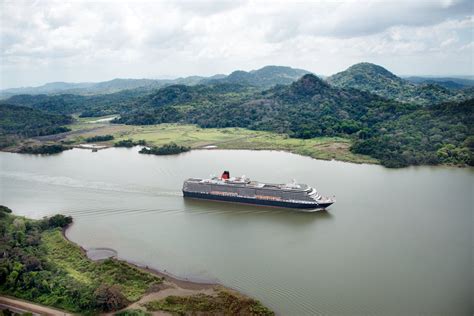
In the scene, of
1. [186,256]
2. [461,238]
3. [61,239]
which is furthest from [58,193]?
[461,238]

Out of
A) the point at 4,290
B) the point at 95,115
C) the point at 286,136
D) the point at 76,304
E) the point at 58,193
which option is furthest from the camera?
the point at 95,115

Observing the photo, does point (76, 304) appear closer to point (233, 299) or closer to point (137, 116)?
point (233, 299)

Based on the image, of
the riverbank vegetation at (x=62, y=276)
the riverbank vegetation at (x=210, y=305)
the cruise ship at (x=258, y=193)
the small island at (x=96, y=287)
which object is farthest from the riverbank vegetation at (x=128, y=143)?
the riverbank vegetation at (x=210, y=305)

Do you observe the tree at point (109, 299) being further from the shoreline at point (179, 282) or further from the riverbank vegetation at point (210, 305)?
the shoreline at point (179, 282)

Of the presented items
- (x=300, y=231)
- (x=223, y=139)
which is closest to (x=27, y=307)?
(x=300, y=231)

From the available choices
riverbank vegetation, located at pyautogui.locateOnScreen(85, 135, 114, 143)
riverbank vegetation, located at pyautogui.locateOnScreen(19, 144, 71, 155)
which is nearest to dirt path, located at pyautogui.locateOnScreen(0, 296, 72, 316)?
riverbank vegetation, located at pyautogui.locateOnScreen(19, 144, 71, 155)
